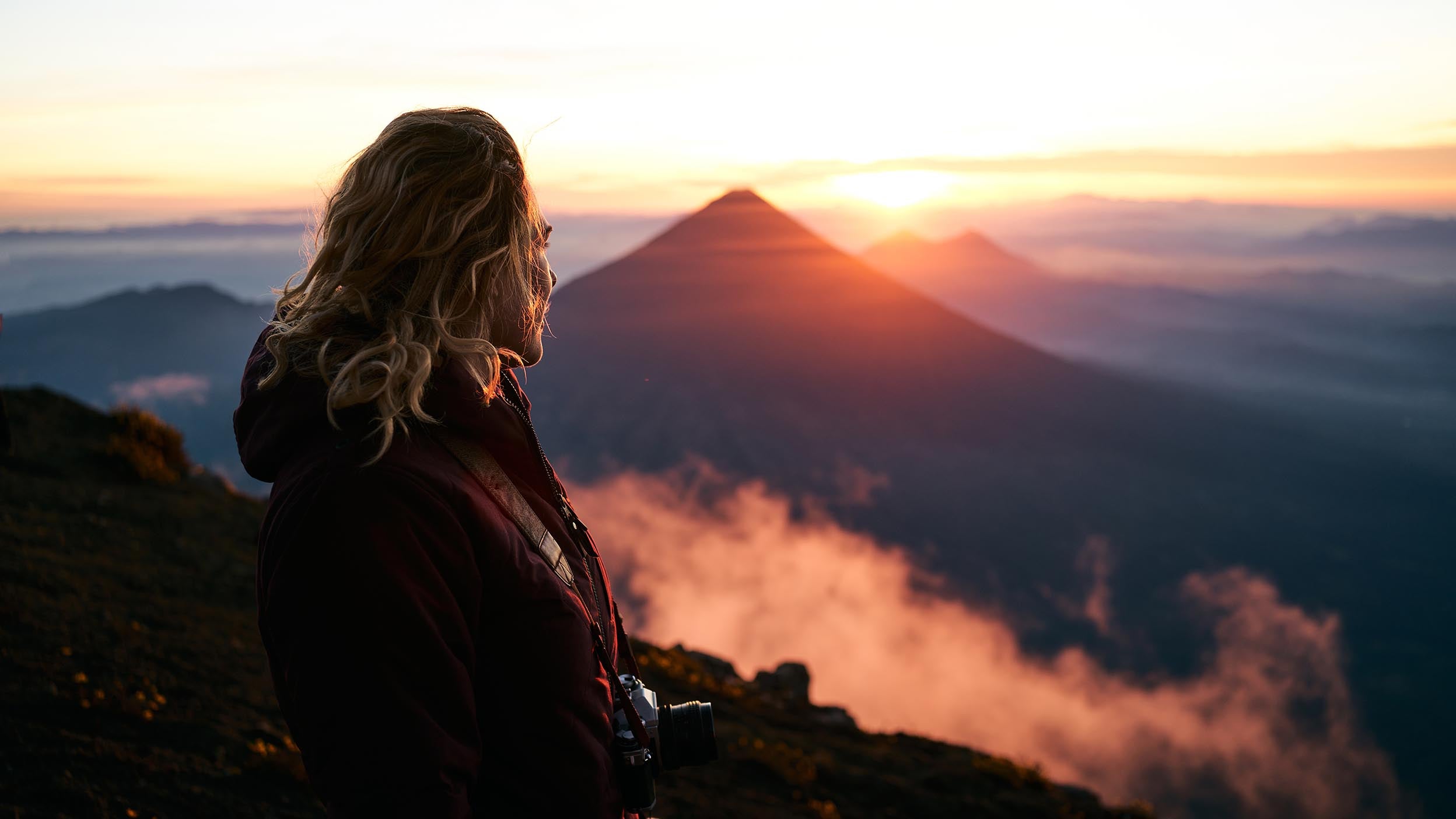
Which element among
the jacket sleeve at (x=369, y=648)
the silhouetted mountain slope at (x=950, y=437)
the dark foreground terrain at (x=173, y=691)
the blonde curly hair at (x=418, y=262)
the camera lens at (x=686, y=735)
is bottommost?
the silhouetted mountain slope at (x=950, y=437)

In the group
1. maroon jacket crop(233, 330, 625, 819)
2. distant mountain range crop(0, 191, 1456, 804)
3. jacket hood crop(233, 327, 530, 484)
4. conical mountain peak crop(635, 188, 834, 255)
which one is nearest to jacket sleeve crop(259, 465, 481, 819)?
maroon jacket crop(233, 330, 625, 819)

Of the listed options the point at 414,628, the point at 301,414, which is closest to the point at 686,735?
the point at 414,628

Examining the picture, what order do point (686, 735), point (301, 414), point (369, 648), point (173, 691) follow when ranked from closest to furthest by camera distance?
point (369, 648)
point (301, 414)
point (686, 735)
point (173, 691)

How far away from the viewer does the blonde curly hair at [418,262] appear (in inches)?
57.6

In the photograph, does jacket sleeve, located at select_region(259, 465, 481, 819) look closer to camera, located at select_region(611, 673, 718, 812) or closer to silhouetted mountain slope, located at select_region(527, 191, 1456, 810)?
camera, located at select_region(611, 673, 718, 812)

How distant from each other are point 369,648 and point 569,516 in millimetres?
571

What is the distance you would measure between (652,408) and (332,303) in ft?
583

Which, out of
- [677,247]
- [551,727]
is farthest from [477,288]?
[677,247]

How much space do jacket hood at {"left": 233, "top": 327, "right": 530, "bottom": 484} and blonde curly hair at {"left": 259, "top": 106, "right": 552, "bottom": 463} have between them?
0.02 metres

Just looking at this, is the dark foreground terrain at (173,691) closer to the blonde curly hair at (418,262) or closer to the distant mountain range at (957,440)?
the blonde curly hair at (418,262)

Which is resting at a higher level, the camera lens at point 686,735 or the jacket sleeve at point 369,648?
the jacket sleeve at point 369,648

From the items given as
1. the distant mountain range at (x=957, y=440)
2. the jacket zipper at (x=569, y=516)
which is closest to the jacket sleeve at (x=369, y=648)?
the jacket zipper at (x=569, y=516)

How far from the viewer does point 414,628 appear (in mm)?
1310

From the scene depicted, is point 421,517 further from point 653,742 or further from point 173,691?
Result: point 173,691
